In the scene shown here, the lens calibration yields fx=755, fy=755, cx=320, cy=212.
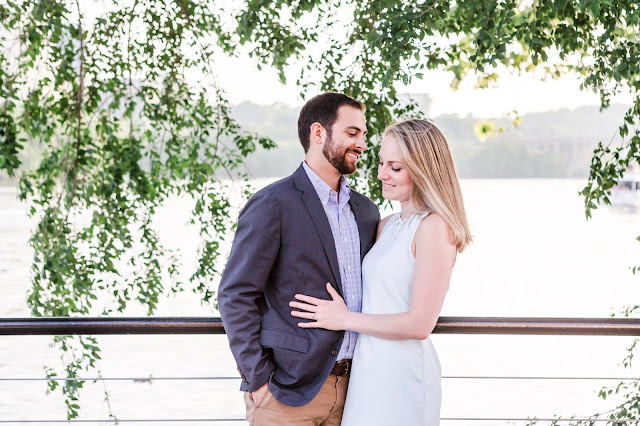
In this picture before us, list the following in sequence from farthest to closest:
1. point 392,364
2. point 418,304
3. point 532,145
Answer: point 532,145
point 392,364
point 418,304

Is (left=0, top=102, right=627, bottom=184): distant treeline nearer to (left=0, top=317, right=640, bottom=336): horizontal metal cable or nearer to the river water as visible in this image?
the river water

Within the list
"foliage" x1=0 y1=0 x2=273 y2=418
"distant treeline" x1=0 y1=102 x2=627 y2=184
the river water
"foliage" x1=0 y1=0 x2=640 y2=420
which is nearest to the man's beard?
"foliage" x1=0 y1=0 x2=640 y2=420

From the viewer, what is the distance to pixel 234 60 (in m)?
5.58

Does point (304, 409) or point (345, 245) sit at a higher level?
point (345, 245)

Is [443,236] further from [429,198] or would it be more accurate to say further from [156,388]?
[156,388]

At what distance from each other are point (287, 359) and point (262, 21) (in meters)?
3.34

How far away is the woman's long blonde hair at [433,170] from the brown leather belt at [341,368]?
1.44 ft

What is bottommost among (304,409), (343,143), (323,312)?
(304,409)

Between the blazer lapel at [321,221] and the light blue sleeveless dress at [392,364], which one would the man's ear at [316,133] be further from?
the light blue sleeveless dress at [392,364]

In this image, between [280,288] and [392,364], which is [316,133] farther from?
[392,364]

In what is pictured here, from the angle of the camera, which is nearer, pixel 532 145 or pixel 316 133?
pixel 316 133

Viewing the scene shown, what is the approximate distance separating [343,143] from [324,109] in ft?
0.35

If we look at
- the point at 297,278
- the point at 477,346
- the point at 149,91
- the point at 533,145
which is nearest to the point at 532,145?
the point at 533,145

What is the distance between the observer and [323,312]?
1.93 meters
